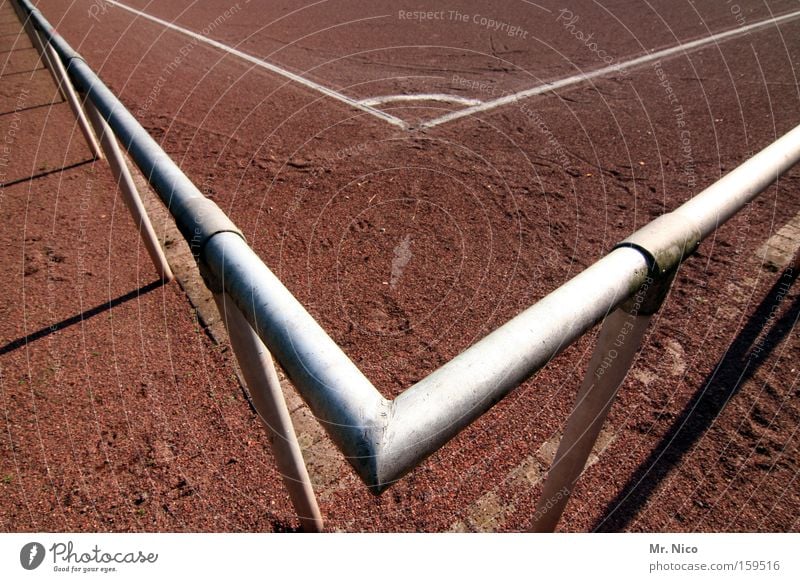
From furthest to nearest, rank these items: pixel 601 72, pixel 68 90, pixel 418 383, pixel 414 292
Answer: pixel 601 72
pixel 68 90
pixel 414 292
pixel 418 383

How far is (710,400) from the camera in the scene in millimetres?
2467

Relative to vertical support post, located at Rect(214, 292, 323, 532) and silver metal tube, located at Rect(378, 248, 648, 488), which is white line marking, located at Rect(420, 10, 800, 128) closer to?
vertical support post, located at Rect(214, 292, 323, 532)

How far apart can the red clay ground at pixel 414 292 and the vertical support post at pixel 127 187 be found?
0.21 meters

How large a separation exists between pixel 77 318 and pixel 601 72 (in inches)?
285

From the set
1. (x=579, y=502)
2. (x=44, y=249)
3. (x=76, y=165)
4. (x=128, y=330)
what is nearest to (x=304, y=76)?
(x=76, y=165)

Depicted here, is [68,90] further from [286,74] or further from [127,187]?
[286,74]

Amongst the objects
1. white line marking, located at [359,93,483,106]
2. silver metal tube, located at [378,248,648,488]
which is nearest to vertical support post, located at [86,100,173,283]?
silver metal tube, located at [378,248,648,488]

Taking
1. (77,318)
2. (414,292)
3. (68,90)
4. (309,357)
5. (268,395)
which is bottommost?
(77,318)

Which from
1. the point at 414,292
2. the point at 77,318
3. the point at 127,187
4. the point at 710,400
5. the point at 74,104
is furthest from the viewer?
the point at 74,104

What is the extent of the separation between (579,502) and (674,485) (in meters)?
0.45

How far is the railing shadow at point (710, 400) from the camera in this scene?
206 centimetres

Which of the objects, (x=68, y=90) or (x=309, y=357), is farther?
(x=68, y=90)

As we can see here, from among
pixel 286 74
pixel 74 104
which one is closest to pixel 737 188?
pixel 74 104

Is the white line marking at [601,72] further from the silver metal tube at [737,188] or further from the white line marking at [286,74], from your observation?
the silver metal tube at [737,188]
